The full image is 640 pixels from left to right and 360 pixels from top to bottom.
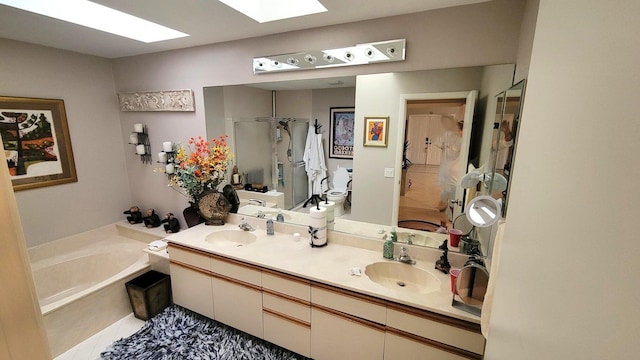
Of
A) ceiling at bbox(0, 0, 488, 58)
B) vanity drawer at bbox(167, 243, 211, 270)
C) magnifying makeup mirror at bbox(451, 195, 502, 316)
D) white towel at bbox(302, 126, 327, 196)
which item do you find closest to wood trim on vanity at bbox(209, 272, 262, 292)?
vanity drawer at bbox(167, 243, 211, 270)

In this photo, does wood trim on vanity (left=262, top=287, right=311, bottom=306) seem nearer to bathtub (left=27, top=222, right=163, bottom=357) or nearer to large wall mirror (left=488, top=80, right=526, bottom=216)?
large wall mirror (left=488, top=80, right=526, bottom=216)

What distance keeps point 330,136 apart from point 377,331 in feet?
4.91

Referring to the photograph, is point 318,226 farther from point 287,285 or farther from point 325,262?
point 287,285

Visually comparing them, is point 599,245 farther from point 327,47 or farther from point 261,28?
point 261,28

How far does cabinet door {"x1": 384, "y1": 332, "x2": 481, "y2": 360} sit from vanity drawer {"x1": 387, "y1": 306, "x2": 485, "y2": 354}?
0.05 meters

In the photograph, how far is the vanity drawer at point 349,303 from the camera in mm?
1496

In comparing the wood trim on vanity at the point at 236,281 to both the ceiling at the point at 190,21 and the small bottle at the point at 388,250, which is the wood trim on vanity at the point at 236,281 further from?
the ceiling at the point at 190,21

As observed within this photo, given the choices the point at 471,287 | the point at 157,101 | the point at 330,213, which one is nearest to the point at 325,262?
the point at 330,213

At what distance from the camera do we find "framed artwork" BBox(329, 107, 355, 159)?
2.07 meters

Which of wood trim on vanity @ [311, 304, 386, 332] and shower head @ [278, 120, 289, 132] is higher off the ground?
shower head @ [278, 120, 289, 132]

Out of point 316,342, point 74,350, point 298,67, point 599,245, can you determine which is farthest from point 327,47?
point 74,350

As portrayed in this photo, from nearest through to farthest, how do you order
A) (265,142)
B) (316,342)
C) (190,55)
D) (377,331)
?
(377,331) < (316,342) < (190,55) < (265,142)

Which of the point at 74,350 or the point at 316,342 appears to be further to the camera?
the point at 74,350

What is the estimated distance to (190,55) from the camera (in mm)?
2504
